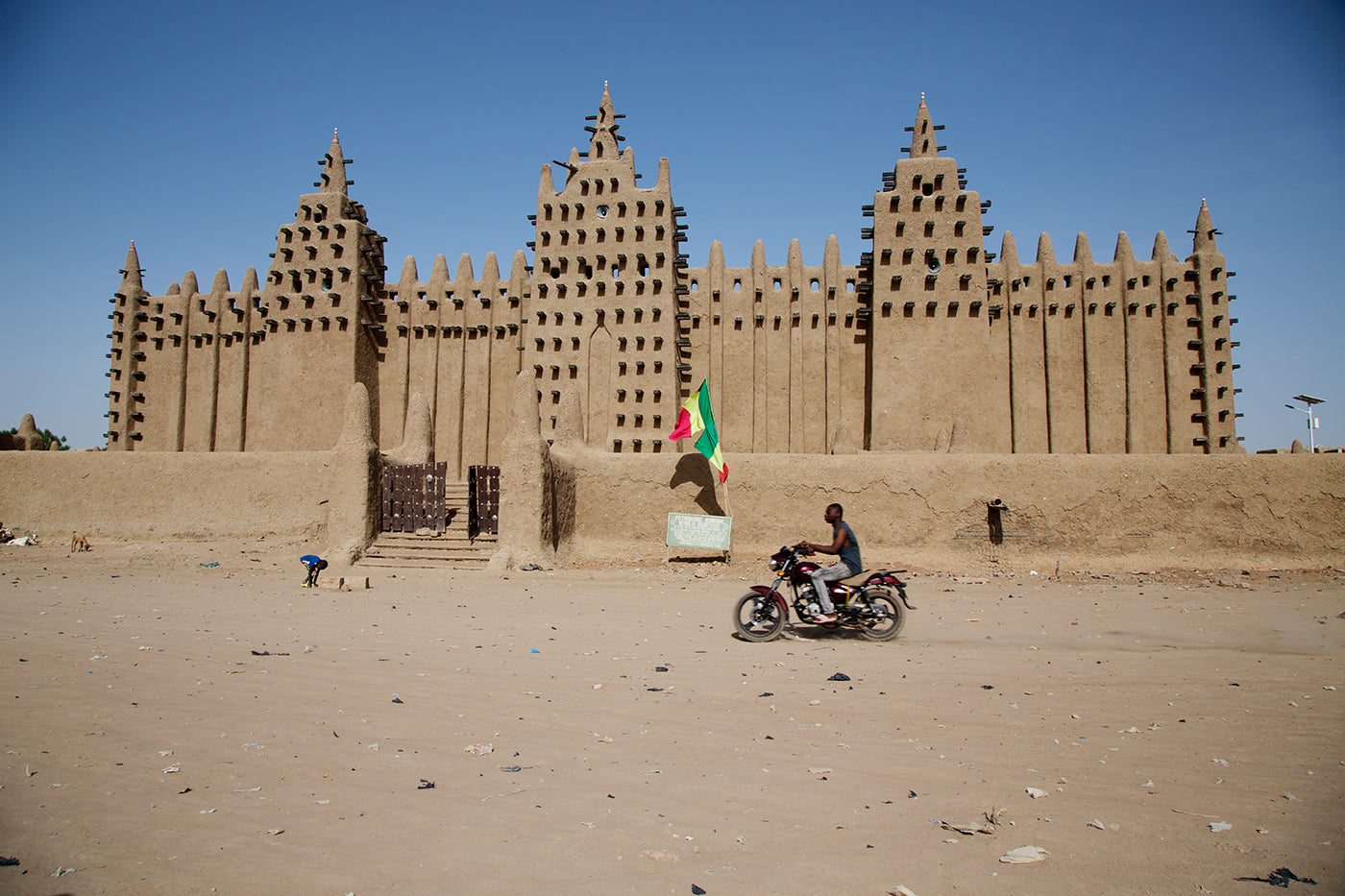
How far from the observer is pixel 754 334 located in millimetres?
20828

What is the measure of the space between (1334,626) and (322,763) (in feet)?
34.7

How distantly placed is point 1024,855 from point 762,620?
4886mm

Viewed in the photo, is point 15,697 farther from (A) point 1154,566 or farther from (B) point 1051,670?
(A) point 1154,566

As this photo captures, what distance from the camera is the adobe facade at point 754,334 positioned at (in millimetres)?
19375

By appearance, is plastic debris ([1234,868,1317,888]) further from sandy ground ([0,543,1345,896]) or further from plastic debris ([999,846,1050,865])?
plastic debris ([999,846,1050,865])

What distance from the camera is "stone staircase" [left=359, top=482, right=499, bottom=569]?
573 inches

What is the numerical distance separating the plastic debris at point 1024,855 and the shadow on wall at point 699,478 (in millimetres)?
11760


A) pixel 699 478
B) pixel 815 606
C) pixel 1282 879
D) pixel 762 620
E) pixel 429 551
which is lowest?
pixel 1282 879

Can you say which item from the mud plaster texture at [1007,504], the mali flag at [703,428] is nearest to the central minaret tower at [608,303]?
the mali flag at [703,428]

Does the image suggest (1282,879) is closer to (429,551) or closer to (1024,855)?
(1024,855)

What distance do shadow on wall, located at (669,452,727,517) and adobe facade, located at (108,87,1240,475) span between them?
415 cm

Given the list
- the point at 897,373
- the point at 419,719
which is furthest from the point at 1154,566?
the point at 419,719

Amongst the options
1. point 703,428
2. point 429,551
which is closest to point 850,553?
point 703,428

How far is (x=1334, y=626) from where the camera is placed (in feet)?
29.2
